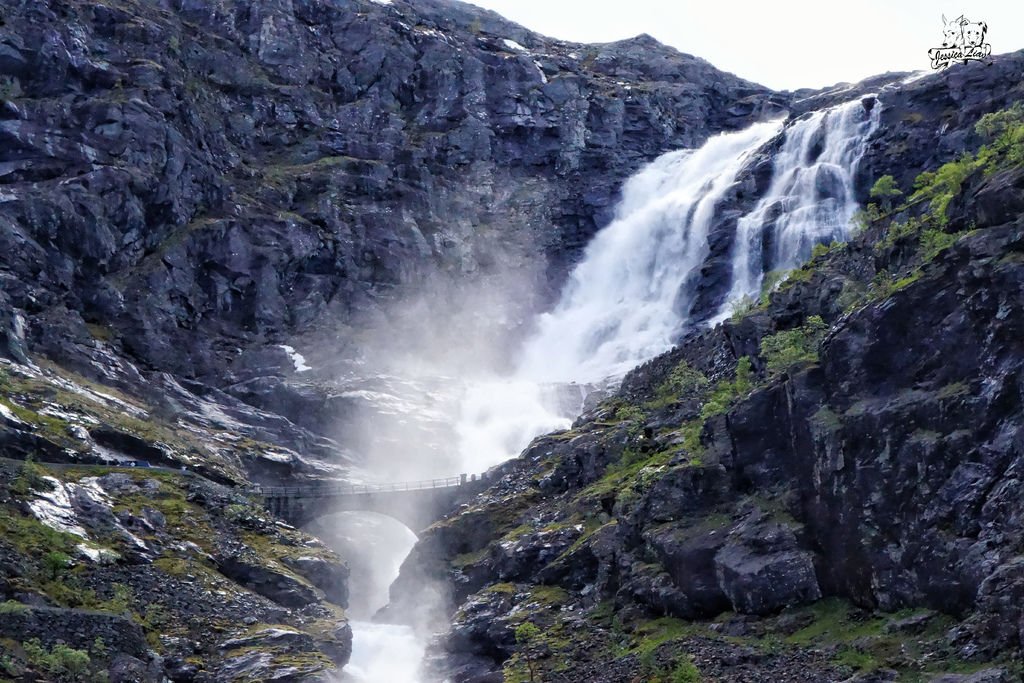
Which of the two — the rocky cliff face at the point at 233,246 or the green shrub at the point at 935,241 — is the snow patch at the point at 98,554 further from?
the green shrub at the point at 935,241

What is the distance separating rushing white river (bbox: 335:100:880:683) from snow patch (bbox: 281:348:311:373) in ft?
60.4

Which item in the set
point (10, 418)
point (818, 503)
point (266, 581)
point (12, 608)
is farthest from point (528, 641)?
point (10, 418)

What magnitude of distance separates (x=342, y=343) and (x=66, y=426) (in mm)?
45974

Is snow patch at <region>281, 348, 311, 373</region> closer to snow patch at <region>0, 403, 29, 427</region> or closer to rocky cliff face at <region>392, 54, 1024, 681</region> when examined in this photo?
snow patch at <region>0, 403, 29, 427</region>

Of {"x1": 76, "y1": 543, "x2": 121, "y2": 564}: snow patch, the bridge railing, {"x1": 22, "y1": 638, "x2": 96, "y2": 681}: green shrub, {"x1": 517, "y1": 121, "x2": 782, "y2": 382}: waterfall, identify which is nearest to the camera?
{"x1": 22, "y1": 638, "x2": 96, "y2": 681}: green shrub

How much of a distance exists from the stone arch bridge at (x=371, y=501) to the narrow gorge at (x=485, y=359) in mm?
363

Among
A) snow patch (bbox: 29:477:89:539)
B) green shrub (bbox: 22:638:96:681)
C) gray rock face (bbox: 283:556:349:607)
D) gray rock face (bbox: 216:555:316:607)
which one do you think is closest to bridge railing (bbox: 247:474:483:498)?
gray rock face (bbox: 283:556:349:607)

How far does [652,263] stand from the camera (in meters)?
146

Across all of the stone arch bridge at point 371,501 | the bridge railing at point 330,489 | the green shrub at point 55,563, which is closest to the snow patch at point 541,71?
the bridge railing at point 330,489

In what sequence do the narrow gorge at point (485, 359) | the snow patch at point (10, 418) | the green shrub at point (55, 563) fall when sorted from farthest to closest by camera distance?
the snow patch at point (10, 418) → the green shrub at point (55, 563) → the narrow gorge at point (485, 359)

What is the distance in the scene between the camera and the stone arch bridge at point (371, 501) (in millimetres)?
96875

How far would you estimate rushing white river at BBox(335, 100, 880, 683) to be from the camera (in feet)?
396

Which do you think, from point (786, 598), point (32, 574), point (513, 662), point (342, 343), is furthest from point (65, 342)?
point (786, 598)

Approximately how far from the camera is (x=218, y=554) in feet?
250
